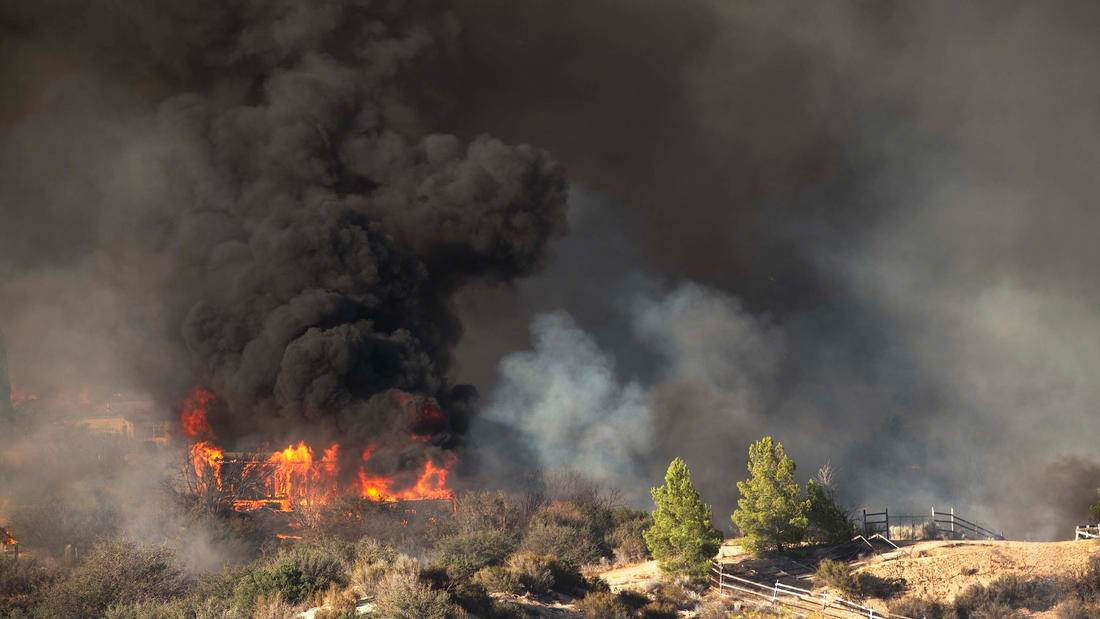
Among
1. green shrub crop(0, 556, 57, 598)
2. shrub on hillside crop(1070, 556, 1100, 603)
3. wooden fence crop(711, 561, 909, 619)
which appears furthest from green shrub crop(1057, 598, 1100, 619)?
green shrub crop(0, 556, 57, 598)

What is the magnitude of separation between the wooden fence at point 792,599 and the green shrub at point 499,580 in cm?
894

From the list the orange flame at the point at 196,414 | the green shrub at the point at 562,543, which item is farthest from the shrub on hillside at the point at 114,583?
the orange flame at the point at 196,414

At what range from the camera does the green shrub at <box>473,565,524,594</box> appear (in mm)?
30625

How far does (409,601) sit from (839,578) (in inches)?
692

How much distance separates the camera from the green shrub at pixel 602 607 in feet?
98.5

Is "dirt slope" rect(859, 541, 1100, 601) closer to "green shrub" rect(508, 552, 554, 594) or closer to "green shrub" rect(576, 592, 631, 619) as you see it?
"green shrub" rect(576, 592, 631, 619)

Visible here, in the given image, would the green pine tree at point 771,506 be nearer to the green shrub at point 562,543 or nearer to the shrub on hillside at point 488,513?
the green shrub at point 562,543

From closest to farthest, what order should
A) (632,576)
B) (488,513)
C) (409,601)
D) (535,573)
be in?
(409,601)
(535,573)
(632,576)
(488,513)

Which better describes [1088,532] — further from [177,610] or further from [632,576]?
[177,610]

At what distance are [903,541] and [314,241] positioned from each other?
34.3 meters

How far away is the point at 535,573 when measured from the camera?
105 feet

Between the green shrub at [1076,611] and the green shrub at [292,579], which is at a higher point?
the green shrub at [1076,611]

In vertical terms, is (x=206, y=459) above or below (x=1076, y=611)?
above

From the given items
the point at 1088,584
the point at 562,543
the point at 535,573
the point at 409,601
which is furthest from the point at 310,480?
the point at 1088,584
